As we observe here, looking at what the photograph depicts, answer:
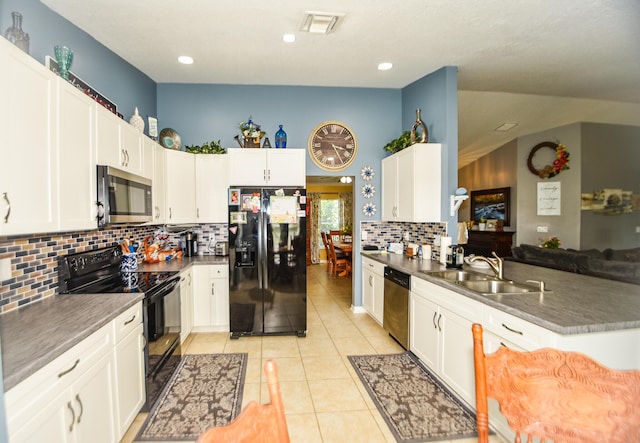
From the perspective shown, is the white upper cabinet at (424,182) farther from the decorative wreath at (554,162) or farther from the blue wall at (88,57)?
the decorative wreath at (554,162)

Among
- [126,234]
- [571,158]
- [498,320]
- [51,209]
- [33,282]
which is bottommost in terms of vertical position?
[498,320]

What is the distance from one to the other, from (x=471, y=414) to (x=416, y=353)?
748mm

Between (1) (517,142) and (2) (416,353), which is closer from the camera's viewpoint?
(2) (416,353)

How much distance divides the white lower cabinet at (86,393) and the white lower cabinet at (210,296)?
1420 millimetres

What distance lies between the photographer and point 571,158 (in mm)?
5641

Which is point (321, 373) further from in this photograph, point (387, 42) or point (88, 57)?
point (88, 57)

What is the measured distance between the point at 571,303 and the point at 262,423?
77.9 inches

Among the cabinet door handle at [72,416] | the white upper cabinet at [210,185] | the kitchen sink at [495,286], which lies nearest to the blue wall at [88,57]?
the white upper cabinet at [210,185]

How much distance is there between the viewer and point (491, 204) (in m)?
7.43

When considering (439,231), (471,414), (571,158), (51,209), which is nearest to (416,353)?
(471,414)

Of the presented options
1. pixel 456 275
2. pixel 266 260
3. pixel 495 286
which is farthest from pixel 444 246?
pixel 266 260

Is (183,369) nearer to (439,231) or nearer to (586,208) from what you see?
(439,231)

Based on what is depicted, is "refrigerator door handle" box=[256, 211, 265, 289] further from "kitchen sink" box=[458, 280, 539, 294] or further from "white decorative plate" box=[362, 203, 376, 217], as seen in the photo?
"kitchen sink" box=[458, 280, 539, 294]

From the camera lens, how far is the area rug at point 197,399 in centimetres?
195
